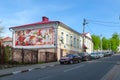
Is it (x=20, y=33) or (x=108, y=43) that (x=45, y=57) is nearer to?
(x=20, y=33)

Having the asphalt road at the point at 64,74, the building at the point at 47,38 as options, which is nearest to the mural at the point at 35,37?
the building at the point at 47,38

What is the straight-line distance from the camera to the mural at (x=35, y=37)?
1848 inches

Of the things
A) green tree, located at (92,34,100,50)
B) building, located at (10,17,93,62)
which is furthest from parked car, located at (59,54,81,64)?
green tree, located at (92,34,100,50)


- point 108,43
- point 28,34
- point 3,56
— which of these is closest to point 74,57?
point 3,56

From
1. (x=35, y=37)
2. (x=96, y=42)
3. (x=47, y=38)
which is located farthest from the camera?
(x=96, y=42)

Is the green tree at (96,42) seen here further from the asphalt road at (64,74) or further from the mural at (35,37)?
the asphalt road at (64,74)

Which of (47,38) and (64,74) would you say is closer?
(64,74)

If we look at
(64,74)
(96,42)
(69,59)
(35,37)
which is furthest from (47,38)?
(96,42)

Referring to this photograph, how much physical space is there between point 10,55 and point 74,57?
439 inches

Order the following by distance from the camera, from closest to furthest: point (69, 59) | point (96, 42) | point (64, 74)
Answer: point (64, 74), point (69, 59), point (96, 42)

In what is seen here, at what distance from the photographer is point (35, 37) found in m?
49.0

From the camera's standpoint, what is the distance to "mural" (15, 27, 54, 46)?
4694 centimetres

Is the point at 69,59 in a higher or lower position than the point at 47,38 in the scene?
lower

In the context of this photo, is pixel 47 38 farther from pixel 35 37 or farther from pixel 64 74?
pixel 64 74
